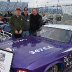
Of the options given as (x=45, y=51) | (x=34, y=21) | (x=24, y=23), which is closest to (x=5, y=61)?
(x=45, y=51)

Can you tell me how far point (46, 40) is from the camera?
645 centimetres

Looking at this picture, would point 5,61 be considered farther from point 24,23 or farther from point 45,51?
point 24,23

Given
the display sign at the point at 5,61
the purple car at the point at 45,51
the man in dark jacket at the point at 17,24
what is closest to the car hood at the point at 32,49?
the purple car at the point at 45,51

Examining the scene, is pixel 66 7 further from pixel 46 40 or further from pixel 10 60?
pixel 10 60

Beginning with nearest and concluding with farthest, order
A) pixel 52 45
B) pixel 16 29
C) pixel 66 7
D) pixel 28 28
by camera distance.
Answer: pixel 52 45, pixel 16 29, pixel 28 28, pixel 66 7

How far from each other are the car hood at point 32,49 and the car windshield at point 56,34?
0.79ft

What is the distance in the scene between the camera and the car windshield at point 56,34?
6379 mm

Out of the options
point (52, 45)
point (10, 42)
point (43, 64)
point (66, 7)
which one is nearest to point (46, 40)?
point (52, 45)

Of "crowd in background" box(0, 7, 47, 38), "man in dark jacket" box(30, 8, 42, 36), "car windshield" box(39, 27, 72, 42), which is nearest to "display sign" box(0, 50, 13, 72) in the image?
"car windshield" box(39, 27, 72, 42)

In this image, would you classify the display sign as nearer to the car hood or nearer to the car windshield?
the car hood

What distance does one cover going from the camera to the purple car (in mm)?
4961

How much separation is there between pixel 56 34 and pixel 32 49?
1.23m

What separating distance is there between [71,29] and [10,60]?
2.38 meters

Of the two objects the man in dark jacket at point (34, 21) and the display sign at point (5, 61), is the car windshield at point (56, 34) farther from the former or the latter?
the display sign at point (5, 61)
